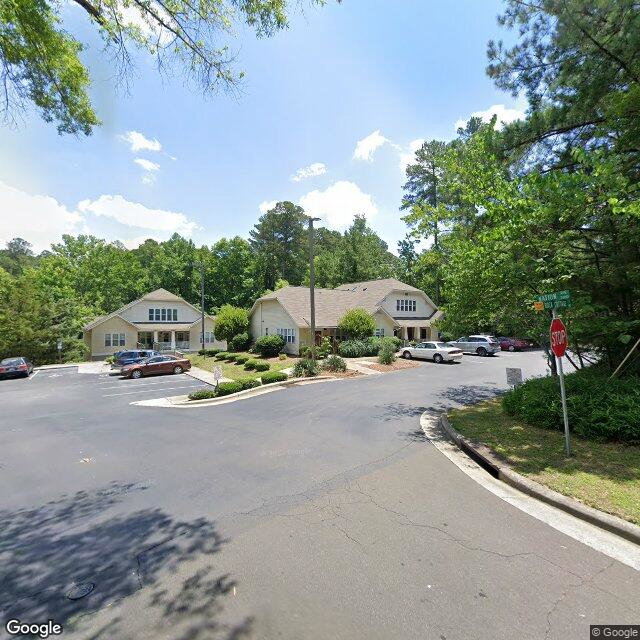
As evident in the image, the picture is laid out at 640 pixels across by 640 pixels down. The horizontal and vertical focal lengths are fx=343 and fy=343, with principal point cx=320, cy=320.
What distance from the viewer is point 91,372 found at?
84.1ft

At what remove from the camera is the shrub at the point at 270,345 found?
1074 inches

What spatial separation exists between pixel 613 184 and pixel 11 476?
13.1 meters

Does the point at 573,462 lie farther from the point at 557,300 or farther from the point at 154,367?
the point at 154,367

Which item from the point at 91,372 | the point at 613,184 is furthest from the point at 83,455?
the point at 91,372

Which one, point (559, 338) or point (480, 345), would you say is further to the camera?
point (480, 345)

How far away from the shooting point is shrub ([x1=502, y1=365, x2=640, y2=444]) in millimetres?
7484

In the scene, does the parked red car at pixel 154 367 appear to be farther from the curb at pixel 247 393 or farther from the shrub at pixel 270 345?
the curb at pixel 247 393

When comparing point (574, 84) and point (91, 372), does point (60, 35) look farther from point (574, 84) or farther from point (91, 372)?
point (91, 372)

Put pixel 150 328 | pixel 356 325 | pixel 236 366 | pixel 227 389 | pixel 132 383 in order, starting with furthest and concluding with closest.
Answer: pixel 150 328 → pixel 356 325 → pixel 236 366 → pixel 132 383 → pixel 227 389

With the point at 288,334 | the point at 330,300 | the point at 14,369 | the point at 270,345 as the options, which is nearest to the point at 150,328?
the point at 14,369

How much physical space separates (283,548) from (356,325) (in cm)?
2359

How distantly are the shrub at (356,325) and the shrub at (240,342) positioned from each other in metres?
9.72

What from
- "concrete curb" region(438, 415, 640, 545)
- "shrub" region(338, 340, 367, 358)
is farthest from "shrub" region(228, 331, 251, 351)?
"concrete curb" region(438, 415, 640, 545)

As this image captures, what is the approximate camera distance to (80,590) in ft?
11.8
